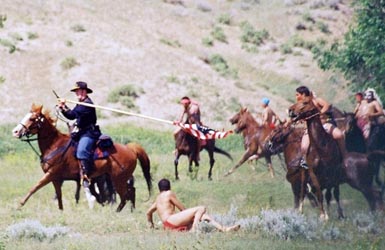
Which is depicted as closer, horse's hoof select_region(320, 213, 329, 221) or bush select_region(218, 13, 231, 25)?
horse's hoof select_region(320, 213, 329, 221)

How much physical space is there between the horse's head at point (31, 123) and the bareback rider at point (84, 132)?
23.1 inches

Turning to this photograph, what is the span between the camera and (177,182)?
22562mm

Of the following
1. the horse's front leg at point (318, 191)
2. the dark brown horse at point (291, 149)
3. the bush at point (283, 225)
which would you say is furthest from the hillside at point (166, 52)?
the bush at point (283, 225)

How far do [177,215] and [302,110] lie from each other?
3079 mm

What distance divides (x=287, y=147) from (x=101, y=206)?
11.5ft

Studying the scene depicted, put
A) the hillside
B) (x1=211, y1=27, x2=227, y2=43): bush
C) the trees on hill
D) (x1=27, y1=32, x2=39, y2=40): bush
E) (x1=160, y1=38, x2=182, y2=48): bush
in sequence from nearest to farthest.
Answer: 1. the trees on hill
2. the hillside
3. (x1=27, y1=32, x2=39, y2=40): bush
4. (x1=160, y1=38, x2=182, y2=48): bush
5. (x1=211, y1=27, x2=227, y2=43): bush

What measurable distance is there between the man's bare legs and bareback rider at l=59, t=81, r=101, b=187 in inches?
106

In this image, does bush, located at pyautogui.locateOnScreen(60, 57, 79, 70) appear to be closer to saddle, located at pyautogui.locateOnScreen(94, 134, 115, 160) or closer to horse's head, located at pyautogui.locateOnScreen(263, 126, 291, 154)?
horse's head, located at pyautogui.locateOnScreen(263, 126, 291, 154)

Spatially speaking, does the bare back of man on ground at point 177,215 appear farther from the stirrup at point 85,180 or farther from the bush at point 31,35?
the bush at point 31,35

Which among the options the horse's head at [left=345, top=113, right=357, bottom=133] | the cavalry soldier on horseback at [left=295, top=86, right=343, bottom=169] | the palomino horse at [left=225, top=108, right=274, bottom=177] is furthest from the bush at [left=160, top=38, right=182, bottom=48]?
the cavalry soldier on horseback at [left=295, top=86, right=343, bottom=169]

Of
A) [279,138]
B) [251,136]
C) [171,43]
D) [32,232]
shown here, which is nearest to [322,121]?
[279,138]

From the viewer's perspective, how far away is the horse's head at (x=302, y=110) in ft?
56.6

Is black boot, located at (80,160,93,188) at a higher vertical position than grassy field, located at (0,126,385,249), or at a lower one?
higher

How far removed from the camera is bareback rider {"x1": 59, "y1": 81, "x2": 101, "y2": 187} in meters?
17.6
